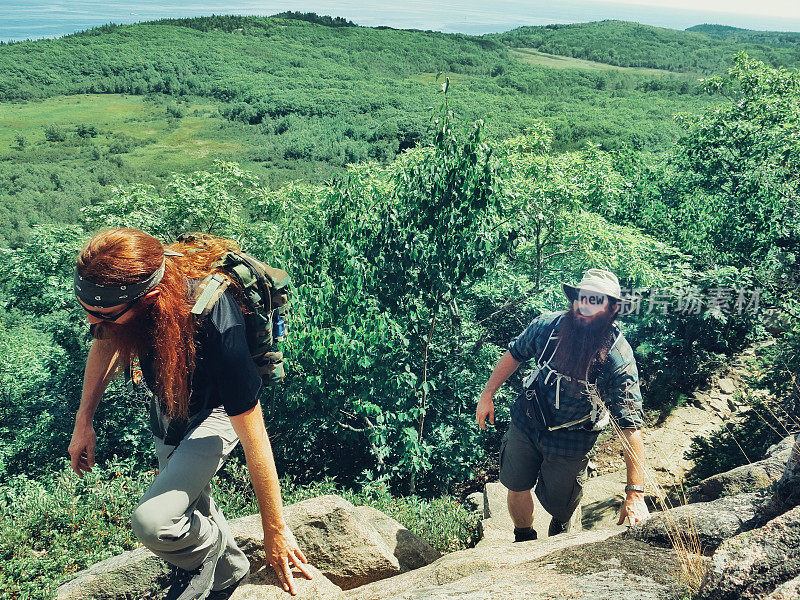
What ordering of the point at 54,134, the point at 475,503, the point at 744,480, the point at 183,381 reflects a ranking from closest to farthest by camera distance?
the point at 183,381, the point at 744,480, the point at 475,503, the point at 54,134

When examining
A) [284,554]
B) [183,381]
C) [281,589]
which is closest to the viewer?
[183,381]

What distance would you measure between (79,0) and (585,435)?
12363 cm

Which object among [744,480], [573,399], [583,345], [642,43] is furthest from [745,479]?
[642,43]

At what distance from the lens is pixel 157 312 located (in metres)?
2.22

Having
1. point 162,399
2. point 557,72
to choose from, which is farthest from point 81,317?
point 557,72

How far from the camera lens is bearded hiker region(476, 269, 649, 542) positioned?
10.5 feet

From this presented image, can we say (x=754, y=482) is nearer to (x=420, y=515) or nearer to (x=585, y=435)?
(x=585, y=435)

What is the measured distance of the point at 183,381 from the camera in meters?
2.32

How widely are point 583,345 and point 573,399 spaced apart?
0.33 metres

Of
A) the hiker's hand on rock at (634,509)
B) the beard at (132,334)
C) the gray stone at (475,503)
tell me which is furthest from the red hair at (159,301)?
the gray stone at (475,503)

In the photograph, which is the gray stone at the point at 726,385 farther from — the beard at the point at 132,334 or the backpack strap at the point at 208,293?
the beard at the point at 132,334

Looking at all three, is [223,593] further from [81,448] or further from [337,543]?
[81,448]

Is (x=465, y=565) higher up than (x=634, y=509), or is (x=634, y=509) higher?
(x=634, y=509)

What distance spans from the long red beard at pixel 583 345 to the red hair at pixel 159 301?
2.05 metres
